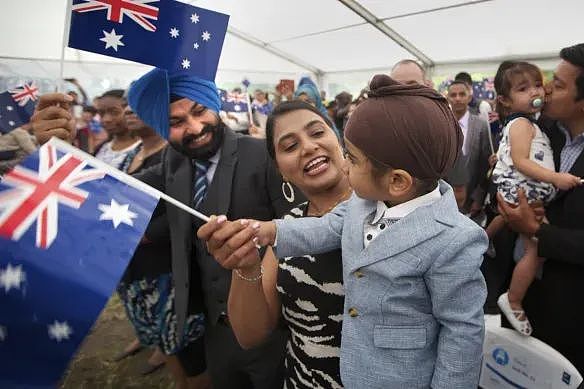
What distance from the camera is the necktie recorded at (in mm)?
1854

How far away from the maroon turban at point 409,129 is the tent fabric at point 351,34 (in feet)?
18.4

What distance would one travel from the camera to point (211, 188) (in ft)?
5.93

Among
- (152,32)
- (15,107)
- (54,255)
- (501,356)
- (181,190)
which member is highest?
(152,32)

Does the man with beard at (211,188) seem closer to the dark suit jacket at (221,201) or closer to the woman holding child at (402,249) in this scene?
the dark suit jacket at (221,201)

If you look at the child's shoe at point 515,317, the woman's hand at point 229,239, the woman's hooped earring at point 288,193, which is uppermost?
the woman's hand at point 229,239

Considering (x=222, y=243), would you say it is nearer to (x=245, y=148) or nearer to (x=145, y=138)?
(x=245, y=148)

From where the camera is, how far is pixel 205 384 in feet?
8.55

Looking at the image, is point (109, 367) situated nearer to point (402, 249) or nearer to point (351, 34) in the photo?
point (402, 249)

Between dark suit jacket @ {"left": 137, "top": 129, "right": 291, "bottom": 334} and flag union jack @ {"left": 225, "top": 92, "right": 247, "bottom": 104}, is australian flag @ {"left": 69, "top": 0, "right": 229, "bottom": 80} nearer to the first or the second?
dark suit jacket @ {"left": 137, "top": 129, "right": 291, "bottom": 334}

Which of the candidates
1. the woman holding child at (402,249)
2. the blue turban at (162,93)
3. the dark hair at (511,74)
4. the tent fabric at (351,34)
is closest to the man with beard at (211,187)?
the blue turban at (162,93)

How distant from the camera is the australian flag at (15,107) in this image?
6.73ft

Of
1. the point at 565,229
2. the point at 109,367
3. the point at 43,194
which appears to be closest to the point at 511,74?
the point at 565,229

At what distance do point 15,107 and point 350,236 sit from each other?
88.0 inches

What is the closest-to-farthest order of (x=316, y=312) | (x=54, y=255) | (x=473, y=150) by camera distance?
(x=54, y=255), (x=316, y=312), (x=473, y=150)
